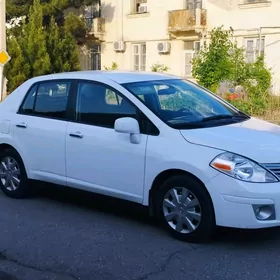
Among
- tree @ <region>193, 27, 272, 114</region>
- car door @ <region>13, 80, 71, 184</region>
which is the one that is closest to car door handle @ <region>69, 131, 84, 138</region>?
car door @ <region>13, 80, 71, 184</region>

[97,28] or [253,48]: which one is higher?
[97,28]

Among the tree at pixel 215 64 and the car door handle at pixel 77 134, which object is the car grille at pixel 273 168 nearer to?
the car door handle at pixel 77 134

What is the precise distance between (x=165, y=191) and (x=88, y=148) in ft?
3.58

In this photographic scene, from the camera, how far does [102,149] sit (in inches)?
225

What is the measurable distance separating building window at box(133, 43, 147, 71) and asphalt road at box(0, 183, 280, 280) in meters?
24.0

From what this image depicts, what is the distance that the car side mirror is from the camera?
5.39 meters

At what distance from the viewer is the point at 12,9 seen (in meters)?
28.5

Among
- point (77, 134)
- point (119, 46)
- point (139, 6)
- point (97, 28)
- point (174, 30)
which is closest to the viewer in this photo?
point (77, 134)

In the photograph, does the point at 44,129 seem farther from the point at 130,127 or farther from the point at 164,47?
the point at 164,47

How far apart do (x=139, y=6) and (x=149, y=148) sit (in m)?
25.5

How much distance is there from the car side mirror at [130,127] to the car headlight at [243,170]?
967 mm

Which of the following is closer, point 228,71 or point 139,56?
point 228,71

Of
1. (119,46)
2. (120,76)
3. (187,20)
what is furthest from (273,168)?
(119,46)

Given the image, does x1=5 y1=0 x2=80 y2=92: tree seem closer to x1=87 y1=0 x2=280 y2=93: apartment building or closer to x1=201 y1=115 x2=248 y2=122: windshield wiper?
x1=87 y1=0 x2=280 y2=93: apartment building
